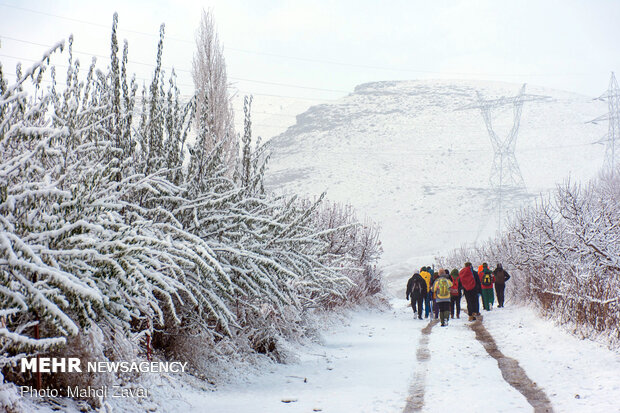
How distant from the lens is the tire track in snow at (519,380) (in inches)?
231

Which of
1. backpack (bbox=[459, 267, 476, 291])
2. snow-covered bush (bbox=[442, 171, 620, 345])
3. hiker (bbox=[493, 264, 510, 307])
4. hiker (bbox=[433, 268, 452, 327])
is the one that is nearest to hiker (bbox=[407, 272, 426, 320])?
backpack (bbox=[459, 267, 476, 291])

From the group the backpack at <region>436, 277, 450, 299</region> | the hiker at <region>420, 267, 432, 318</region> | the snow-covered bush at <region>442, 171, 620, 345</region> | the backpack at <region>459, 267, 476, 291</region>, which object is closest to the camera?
the snow-covered bush at <region>442, 171, 620, 345</region>

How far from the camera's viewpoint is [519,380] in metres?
7.19

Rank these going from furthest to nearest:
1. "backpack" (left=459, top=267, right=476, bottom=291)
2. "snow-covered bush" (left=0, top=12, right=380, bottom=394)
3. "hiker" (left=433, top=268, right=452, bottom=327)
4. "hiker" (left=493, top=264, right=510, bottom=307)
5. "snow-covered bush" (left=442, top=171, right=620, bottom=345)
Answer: "hiker" (left=493, top=264, right=510, bottom=307), "backpack" (left=459, top=267, right=476, bottom=291), "hiker" (left=433, top=268, right=452, bottom=327), "snow-covered bush" (left=442, top=171, right=620, bottom=345), "snow-covered bush" (left=0, top=12, right=380, bottom=394)

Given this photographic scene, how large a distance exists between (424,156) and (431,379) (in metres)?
83.5

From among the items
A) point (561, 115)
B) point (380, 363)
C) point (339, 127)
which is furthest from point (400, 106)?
point (380, 363)

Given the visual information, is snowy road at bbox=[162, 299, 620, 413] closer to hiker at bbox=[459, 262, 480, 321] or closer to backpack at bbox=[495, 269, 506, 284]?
hiker at bbox=[459, 262, 480, 321]

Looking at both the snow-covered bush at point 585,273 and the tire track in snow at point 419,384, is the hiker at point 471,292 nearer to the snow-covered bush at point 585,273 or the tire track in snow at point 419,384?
the snow-covered bush at point 585,273

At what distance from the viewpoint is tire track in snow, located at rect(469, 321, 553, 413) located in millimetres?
5875

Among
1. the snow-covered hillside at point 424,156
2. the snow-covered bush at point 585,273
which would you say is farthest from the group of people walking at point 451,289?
the snow-covered hillside at point 424,156

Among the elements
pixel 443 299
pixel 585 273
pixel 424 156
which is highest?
pixel 424 156

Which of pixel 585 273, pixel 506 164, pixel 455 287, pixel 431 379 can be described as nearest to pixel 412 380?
pixel 431 379

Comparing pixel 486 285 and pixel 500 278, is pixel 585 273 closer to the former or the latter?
pixel 486 285

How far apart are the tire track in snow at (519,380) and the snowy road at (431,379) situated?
0.01 meters
